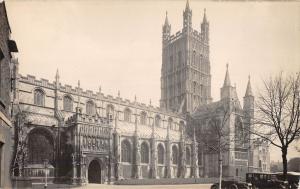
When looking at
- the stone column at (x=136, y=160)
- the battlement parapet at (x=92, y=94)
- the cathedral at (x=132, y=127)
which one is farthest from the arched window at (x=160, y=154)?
the battlement parapet at (x=92, y=94)

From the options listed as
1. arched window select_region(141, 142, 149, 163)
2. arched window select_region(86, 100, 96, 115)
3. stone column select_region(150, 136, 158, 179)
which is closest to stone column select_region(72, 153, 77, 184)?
arched window select_region(86, 100, 96, 115)

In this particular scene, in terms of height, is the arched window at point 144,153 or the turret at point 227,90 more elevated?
the turret at point 227,90

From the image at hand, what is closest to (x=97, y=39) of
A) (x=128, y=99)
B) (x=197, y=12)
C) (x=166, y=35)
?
(x=197, y=12)

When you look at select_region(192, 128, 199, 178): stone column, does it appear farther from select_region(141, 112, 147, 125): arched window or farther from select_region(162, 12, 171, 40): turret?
select_region(162, 12, 171, 40): turret

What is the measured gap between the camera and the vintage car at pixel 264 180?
2391 cm

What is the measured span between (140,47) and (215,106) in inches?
1582

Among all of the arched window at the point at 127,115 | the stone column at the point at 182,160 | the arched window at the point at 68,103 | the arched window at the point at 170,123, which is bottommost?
the stone column at the point at 182,160

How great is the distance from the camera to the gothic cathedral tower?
66.6 m

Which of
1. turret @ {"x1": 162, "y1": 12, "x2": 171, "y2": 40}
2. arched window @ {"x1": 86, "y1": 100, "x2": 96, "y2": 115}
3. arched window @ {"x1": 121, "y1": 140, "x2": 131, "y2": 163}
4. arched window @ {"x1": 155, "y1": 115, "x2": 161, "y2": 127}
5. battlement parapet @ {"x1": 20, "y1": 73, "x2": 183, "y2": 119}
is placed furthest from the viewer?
turret @ {"x1": 162, "y1": 12, "x2": 171, "y2": 40}

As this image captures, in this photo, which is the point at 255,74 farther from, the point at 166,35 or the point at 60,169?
the point at 166,35

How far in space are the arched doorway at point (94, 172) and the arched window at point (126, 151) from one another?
23.1 feet

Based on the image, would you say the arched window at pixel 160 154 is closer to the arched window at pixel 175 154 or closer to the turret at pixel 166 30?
the arched window at pixel 175 154

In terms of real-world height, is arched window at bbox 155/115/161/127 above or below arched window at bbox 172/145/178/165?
above

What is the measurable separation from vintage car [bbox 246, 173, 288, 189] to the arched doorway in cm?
Answer: 1672
